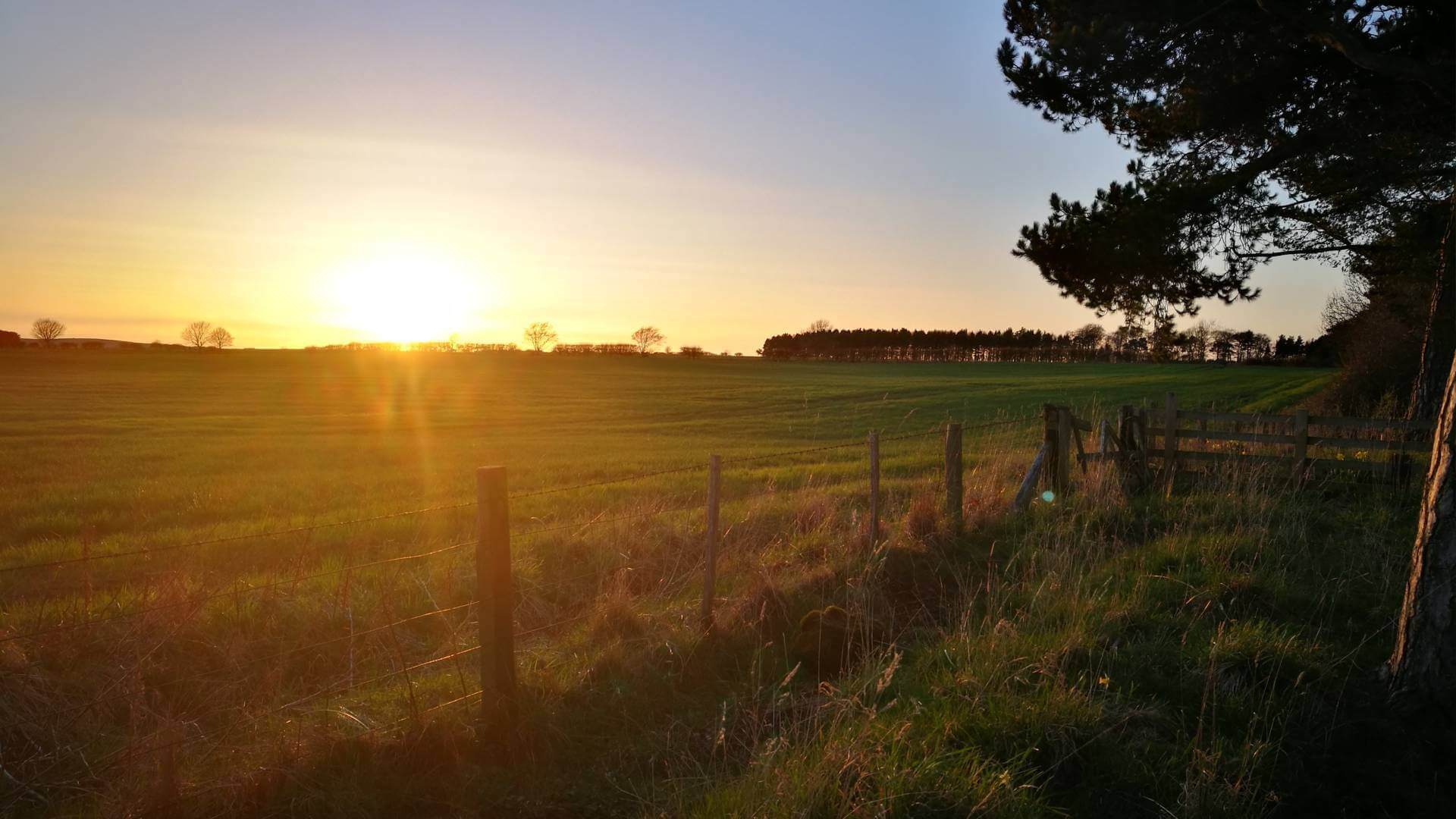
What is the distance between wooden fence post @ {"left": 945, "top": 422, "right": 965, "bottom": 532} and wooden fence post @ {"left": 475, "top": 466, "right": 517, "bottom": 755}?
588cm

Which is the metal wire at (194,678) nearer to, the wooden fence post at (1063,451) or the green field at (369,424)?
the green field at (369,424)

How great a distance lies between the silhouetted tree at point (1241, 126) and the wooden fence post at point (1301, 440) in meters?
2.79

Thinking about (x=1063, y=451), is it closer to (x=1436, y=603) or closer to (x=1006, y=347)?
(x=1436, y=603)

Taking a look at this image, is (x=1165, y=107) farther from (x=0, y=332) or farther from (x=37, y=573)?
(x=0, y=332)

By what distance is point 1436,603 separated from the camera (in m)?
5.12

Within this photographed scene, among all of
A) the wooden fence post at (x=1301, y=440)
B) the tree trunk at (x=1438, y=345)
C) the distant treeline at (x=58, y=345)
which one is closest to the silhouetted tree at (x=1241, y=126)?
the tree trunk at (x=1438, y=345)

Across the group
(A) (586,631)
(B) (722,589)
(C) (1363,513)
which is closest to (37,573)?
(A) (586,631)

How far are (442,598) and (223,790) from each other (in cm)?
421

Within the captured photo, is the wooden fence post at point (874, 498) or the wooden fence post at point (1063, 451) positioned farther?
the wooden fence post at point (1063, 451)

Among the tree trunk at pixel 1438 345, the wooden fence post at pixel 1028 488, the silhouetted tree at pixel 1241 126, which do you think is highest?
the silhouetted tree at pixel 1241 126

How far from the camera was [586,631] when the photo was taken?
6.91 metres

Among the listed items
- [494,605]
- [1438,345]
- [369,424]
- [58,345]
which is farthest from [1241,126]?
[58,345]

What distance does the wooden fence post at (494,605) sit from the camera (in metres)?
5.17

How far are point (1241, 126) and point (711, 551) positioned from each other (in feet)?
42.1
